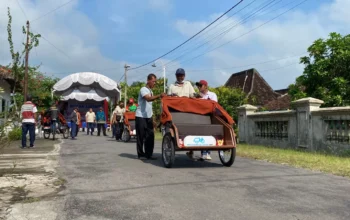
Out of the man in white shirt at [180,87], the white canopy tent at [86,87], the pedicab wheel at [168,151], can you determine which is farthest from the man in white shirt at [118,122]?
the white canopy tent at [86,87]

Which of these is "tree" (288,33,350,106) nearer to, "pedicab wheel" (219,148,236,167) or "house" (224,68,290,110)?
"pedicab wheel" (219,148,236,167)

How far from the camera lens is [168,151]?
7457mm

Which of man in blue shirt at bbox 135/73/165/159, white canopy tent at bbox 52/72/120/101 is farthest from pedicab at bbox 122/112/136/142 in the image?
white canopy tent at bbox 52/72/120/101

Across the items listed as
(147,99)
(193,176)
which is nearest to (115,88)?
(147,99)

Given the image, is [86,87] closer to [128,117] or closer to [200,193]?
[128,117]

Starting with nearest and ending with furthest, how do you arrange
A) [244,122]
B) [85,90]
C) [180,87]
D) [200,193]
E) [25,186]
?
[200,193]
[25,186]
[180,87]
[244,122]
[85,90]

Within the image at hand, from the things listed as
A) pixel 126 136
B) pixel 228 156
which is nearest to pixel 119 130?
pixel 126 136

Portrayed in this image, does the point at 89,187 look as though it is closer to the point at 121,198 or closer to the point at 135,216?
the point at 121,198

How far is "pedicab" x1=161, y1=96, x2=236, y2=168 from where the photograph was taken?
7289mm

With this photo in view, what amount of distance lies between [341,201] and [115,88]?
2422 centimetres

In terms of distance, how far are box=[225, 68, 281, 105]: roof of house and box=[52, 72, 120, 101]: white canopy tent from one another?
17.3 meters

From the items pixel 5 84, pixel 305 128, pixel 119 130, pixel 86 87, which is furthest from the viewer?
pixel 86 87

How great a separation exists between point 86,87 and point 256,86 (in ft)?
68.1

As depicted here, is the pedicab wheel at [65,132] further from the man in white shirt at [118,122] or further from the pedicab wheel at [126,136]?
the pedicab wheel at [126,136]
